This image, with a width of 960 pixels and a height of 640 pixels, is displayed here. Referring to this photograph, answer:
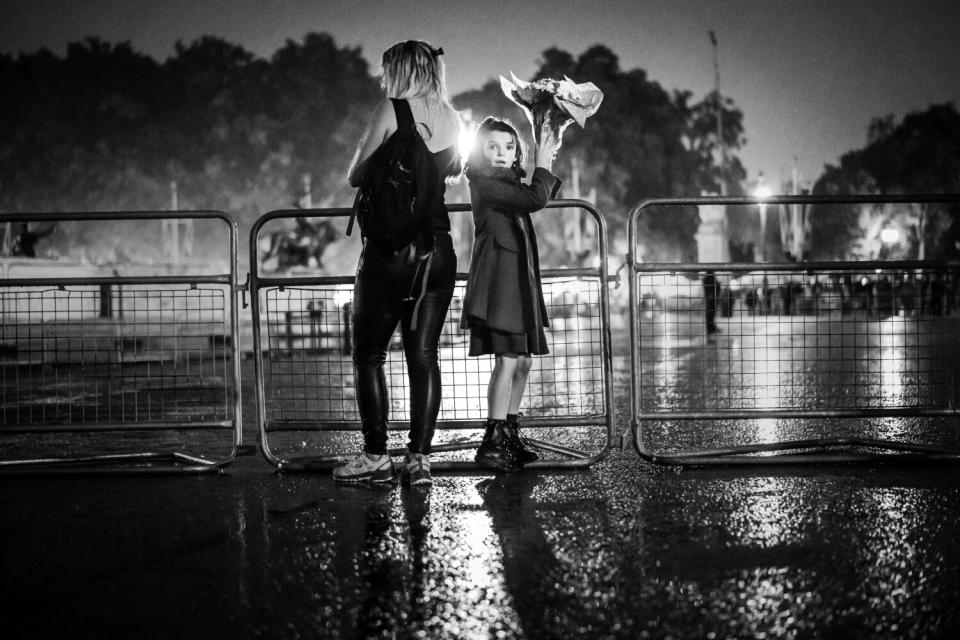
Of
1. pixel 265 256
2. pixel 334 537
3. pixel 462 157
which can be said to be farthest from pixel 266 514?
pixel 265 256

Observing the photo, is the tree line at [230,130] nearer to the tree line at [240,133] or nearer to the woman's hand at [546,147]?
the tree line at [240,133]

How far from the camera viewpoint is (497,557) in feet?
12.8

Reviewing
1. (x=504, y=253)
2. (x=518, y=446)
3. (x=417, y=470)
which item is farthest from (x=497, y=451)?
(x=504, y=253)

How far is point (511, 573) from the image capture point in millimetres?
3674

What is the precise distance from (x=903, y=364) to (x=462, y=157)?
458 inches

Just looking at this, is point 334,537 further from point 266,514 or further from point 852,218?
point 852,218

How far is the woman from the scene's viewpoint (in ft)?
17.0

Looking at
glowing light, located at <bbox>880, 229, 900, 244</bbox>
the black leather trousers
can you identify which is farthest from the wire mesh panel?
glowing light, located at <bbox>880, 229, 900, 244</bbox>

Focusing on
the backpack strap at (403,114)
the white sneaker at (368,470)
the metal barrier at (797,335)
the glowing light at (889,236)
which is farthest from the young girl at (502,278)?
the glowing light at (889,236)

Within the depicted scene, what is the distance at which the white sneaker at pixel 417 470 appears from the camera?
542 cm

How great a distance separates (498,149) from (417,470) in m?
1.87

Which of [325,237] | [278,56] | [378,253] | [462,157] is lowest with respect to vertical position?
[378,253]

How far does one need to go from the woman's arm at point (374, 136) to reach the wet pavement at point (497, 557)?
5.54ft

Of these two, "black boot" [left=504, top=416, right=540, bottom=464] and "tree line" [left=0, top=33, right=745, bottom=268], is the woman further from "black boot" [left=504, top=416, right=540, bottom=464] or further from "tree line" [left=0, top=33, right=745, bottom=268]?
"tree line" [left=0, top=33, right=745, bottom=268]
